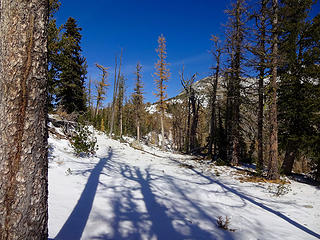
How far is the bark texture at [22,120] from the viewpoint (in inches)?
53.9

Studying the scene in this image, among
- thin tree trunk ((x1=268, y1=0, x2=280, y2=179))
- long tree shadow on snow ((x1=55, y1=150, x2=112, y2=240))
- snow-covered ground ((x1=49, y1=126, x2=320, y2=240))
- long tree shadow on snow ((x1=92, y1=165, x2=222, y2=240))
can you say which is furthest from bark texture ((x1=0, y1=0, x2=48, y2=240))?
thin tree trunk ((x1=268, y1=0, x2=280, y2=179))

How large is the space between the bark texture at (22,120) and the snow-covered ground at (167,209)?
1514mm

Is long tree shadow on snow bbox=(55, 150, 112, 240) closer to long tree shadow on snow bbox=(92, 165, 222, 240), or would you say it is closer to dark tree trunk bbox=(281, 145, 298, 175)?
long tree shadow on snow bbox=(92, 165, 222, 240)

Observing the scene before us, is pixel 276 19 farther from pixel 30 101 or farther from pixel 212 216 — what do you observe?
pixel 30 101

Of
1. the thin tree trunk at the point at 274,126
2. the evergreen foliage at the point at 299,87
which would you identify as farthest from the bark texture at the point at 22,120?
the evergreen foliage at the point at 299,87

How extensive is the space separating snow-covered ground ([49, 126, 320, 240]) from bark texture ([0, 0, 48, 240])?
1514 millimetres

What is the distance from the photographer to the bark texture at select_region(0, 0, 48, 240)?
53.9 inches

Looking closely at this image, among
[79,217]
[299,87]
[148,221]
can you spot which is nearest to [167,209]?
[148,221]

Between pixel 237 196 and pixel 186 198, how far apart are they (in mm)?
1902

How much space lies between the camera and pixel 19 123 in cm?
140

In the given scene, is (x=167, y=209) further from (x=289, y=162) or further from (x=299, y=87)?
(x=299, y=87)

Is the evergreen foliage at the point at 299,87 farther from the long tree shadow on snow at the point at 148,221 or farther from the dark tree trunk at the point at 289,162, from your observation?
the long tree shadow on snow at the point at 148,221

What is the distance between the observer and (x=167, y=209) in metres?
4.16

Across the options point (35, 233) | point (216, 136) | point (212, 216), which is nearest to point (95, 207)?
point (35, 233)
